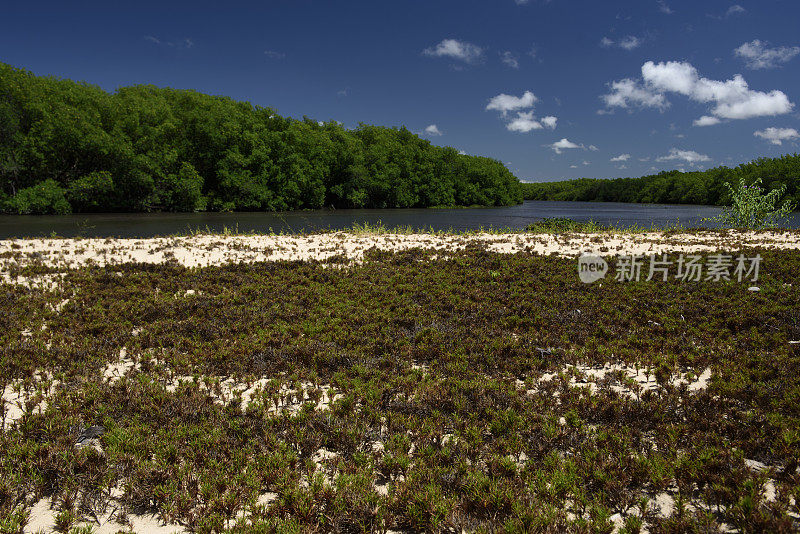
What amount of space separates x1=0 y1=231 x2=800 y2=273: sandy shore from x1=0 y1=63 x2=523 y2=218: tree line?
89.0 feet

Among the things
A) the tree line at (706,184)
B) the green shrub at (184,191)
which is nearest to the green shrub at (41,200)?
the green shrub at (184,191)

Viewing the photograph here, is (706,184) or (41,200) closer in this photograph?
(41,200)

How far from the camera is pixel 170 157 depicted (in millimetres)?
44406

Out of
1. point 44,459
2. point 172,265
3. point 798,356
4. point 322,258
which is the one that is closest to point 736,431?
point 798,356

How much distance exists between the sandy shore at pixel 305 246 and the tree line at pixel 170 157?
27.1 meters

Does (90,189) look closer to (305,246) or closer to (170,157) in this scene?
(170,157)

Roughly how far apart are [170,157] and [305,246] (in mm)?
35029

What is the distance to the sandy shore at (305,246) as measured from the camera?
15.3 meters

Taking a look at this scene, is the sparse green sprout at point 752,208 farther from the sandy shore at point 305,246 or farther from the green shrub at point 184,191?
the green shrub at point 184,191

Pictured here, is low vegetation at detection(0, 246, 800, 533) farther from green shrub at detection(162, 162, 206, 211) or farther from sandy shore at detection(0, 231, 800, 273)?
green shrub at detection(162, 162, 206, 211)

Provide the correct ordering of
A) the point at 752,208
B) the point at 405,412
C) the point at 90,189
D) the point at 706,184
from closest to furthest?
the point at 405,412, the point at 752,208, the point at 90,189, the point at 706,184

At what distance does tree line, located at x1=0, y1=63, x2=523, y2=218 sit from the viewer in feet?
124

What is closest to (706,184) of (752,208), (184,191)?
(752,208)

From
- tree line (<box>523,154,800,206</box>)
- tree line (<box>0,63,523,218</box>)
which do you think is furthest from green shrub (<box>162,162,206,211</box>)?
tree line (<box>523,154,800,206</box>)
